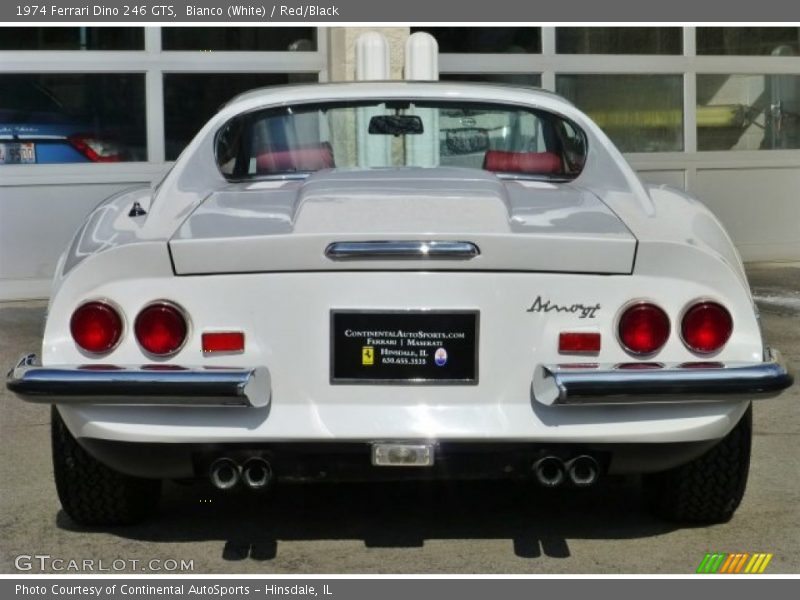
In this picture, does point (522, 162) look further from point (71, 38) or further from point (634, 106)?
point (634, 106)

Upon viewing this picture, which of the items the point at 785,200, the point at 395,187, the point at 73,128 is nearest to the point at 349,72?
the point at 73,128

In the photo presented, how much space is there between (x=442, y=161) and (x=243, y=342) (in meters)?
1.60

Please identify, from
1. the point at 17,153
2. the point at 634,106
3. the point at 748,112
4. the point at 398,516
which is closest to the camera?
the point at 398,516

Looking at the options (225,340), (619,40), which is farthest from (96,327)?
(619,40)

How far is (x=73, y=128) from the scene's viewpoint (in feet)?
31.3

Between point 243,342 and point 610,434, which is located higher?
point 243,342

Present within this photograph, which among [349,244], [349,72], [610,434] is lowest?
[610,434]

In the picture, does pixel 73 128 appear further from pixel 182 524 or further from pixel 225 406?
pixel 225 406

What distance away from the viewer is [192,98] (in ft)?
32.0

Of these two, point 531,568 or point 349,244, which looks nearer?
point 349,244

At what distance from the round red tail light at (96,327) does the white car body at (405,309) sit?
28 millimetres

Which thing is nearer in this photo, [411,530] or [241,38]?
[411,530]

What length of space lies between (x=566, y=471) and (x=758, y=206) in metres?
7.62

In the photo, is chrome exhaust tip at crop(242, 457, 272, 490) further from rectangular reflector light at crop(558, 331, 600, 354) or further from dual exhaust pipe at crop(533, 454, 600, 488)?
rectangular reflector light at crop(558, 331, 600, 354)
